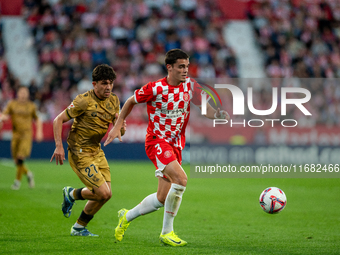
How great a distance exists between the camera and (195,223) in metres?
7.41

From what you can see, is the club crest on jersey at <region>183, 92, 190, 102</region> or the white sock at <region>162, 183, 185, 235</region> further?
the club crest on jersey at <region>183, 92, 190, 102</region>

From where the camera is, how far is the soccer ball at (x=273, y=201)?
631 centimetres

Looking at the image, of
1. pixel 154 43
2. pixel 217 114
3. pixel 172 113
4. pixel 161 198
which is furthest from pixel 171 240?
pixel 154 43

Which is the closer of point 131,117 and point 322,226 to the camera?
point 322,226

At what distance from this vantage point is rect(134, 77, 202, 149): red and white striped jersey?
19.1ft

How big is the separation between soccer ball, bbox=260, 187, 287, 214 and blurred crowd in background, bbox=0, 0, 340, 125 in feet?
43.0

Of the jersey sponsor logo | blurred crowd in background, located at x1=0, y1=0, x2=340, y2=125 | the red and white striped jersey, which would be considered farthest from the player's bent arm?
blurred crowd in background, located at x1=0, y1=0, x2=340, y2=125

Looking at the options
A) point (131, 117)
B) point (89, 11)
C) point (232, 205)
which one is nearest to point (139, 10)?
point (89, 11)

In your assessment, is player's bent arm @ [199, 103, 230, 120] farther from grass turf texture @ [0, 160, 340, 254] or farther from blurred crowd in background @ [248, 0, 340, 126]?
blurred crowd in background @ [248, 0, 340, 126]

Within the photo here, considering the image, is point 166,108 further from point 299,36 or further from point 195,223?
point 299,36

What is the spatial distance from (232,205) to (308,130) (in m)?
10.1

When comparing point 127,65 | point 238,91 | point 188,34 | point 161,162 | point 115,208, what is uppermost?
point 188,34

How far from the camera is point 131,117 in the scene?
19375 millimetres

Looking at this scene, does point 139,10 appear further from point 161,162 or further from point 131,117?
point 161,162
